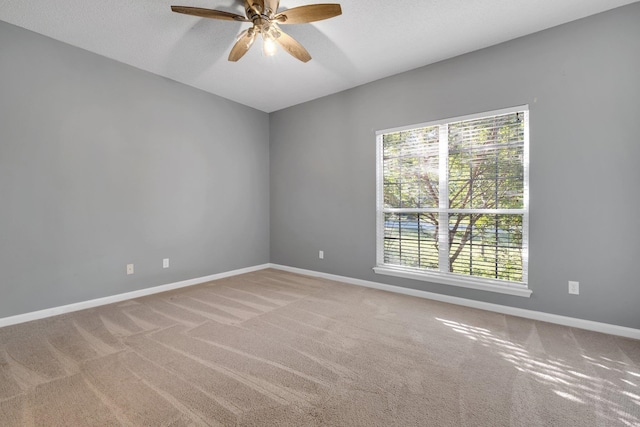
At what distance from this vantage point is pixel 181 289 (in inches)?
146

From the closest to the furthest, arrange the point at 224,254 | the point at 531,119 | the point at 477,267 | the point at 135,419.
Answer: the point at 135,419 → the point at 531,119 → the point at 477,267 → the point at 224,254

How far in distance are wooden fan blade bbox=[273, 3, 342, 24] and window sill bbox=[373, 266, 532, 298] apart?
9.15 ft

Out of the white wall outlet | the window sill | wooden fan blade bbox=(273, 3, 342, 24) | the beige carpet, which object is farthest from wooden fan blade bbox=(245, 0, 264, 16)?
the white wall outlet

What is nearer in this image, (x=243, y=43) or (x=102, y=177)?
(x=243, y=43)

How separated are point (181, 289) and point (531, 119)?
444 cm

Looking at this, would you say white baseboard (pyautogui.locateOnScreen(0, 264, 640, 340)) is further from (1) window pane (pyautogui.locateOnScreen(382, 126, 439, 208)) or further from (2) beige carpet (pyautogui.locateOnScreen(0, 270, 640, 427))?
(1) window pane (pyautogui.locateOnScreen(382, 126, 439, 208))

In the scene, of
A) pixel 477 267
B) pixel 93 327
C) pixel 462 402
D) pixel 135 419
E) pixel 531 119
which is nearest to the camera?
pixel 135 419

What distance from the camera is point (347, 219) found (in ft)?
13.4

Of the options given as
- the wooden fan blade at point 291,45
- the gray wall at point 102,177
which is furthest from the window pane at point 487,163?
the gray wall at point 102,177

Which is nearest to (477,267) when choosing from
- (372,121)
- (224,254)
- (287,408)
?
(372,121)

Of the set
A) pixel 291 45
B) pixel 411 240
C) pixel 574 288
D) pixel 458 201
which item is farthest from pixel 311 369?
pixel 291 45

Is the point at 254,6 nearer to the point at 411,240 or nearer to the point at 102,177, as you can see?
the point at 102,177

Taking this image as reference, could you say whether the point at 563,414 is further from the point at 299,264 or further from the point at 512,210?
the point at 299,264

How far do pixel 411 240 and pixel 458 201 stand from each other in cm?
72
